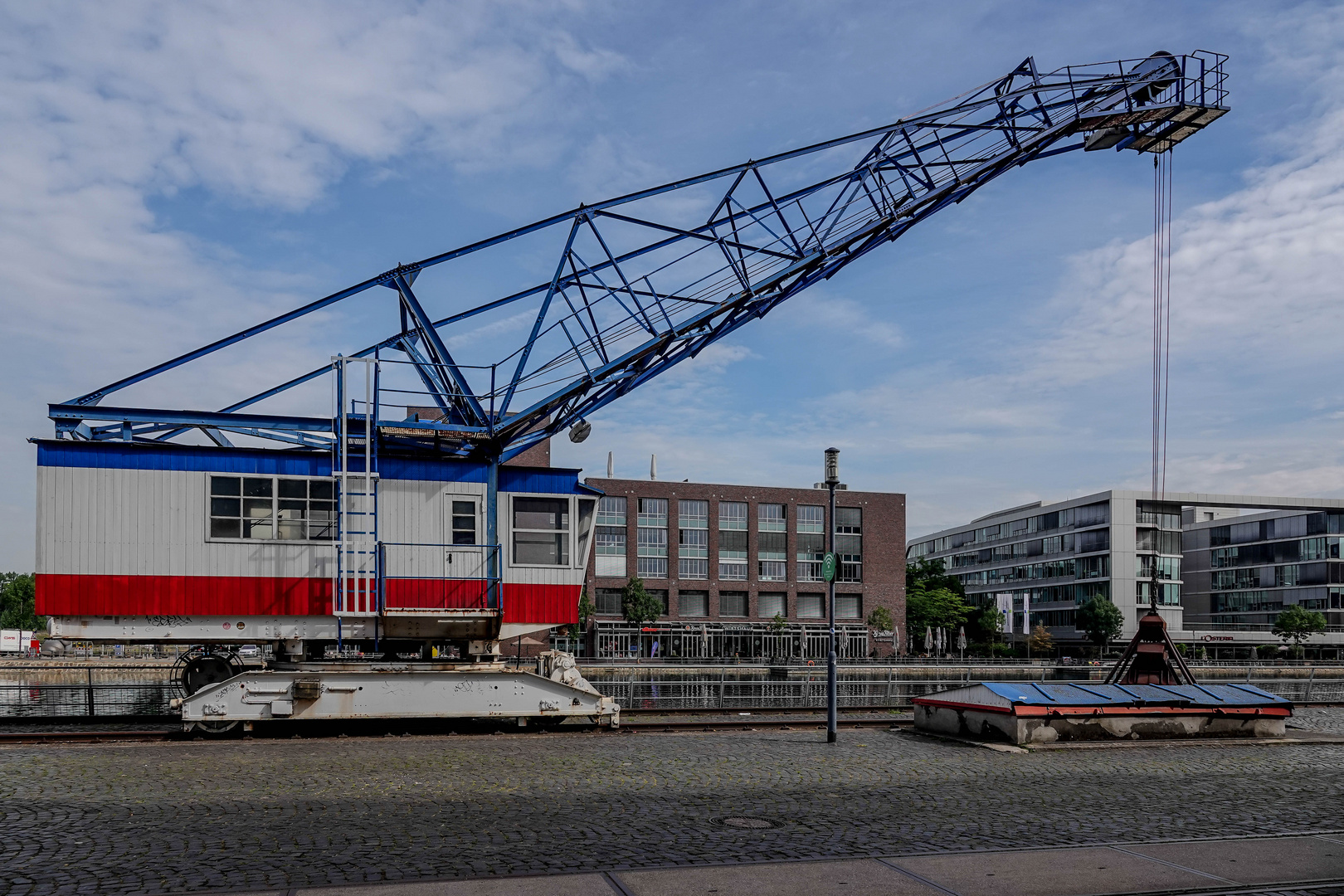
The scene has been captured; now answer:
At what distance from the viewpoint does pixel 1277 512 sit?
108000 millimetres

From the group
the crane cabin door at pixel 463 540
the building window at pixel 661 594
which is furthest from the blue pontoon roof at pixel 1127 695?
the building window at pixel 661 594

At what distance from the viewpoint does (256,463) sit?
20250 mm

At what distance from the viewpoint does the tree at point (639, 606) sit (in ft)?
259

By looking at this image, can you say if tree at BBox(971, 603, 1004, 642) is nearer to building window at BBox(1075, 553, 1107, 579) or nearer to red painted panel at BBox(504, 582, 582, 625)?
building window at BBox(1075, 553, 1107, 579)

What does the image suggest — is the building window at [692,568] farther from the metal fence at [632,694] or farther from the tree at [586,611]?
the metal fence at [632,694]

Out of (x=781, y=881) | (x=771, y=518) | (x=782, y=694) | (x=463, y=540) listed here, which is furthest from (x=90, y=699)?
(x=771, y=518)

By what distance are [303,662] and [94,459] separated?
5.45 metres

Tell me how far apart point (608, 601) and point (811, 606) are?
692 inches

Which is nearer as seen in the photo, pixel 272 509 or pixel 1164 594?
pixel 272 509

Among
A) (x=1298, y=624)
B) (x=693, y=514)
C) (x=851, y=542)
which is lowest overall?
(x=1298, y=624)

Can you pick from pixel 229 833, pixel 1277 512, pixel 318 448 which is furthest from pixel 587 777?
pixel 1277 512

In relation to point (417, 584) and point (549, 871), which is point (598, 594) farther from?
point (549, 871)

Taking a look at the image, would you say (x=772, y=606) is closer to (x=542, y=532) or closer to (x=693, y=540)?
(x=693, y=540)

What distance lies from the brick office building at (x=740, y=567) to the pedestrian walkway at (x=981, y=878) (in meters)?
70.9
